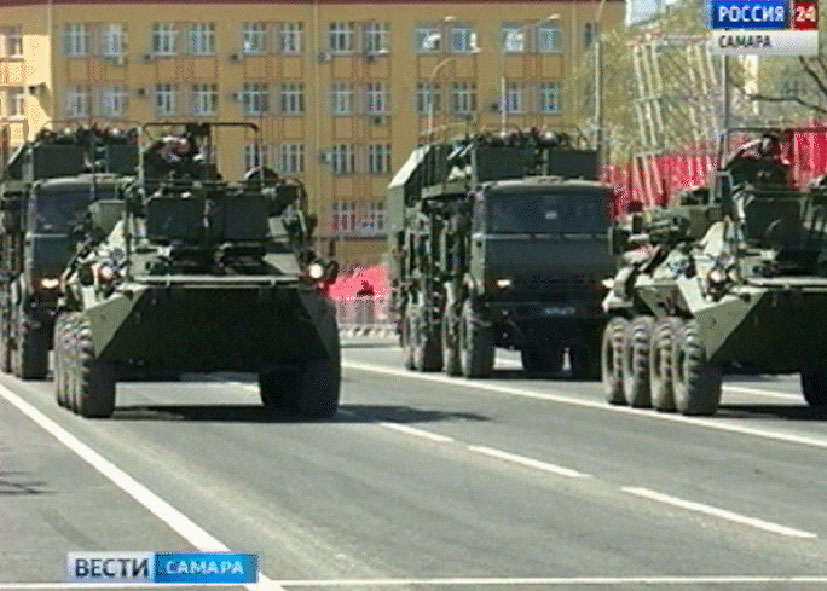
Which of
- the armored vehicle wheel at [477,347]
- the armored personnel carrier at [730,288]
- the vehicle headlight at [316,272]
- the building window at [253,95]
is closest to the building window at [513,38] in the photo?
the building window at [253,95]

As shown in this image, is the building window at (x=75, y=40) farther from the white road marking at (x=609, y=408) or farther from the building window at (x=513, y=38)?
the white road marking at (x=609, y=408)

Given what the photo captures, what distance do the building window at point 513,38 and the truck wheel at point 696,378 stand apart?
88.9m

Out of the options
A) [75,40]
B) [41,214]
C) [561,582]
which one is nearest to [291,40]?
[75,40]

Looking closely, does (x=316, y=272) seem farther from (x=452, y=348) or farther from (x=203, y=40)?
(x=203, y=40)

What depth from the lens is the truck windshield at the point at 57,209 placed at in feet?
139

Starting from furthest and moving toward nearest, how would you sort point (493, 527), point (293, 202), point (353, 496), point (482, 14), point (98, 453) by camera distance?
point (482, 14), point (293, 202), point (98, 453), point (353, 496), point (493, 527)

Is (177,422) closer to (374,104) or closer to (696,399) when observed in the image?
(696,399)

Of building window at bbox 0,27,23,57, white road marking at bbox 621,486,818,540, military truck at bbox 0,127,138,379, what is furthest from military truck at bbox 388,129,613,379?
building window at bbox 0,27,23,57

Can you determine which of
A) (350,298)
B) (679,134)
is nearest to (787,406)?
(350,298)

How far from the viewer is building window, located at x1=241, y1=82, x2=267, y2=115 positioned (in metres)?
121

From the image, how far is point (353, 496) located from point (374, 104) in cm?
10264

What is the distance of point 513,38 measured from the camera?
121m

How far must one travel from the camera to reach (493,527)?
1828 cm

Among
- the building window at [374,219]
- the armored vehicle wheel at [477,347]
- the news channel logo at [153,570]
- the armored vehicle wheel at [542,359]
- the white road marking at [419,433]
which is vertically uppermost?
the news channel logo at [153,570]
